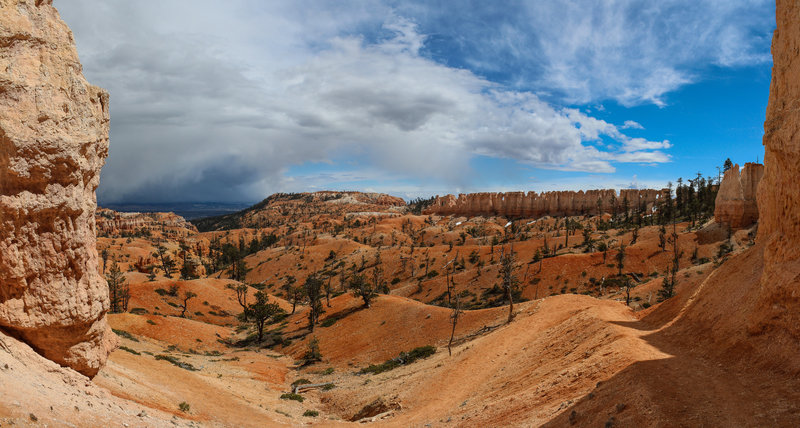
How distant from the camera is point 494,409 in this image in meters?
15.1

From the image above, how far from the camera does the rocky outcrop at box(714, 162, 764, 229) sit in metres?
55.7

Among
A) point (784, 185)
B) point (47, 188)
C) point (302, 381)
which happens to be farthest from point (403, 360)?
point (47, 188)

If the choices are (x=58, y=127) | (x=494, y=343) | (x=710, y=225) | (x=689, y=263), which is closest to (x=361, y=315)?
(x=494, y=343)

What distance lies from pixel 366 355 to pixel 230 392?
50.0 feet

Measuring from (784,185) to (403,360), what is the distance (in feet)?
85.0

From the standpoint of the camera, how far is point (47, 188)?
355 inches

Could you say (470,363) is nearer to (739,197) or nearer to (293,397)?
(293,397)

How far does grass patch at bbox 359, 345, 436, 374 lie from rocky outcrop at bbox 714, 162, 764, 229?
179 ft

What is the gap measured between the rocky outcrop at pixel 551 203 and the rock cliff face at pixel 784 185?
388 feet

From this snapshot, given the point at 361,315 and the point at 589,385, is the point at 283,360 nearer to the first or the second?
the point at 361,315

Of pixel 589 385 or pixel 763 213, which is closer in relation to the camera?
pixel 589 385

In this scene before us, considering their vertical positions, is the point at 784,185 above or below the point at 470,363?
above

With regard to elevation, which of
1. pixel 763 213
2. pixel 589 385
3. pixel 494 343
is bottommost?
pixel 494 343

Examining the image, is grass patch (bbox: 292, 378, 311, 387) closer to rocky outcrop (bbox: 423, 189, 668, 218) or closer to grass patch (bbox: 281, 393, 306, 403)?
grass patch (bbox: 281, 393, 306, 403)
